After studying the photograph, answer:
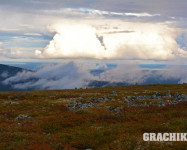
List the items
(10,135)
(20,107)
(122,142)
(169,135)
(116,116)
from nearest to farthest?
(122,142) < (169,135) < (10,135) < (116,116) < (20,107)

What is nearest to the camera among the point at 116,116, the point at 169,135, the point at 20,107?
the point at 169,135

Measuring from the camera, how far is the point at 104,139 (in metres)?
14.7

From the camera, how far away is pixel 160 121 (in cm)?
1928

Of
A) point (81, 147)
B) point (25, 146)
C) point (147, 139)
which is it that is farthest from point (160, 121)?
point (25, 146)

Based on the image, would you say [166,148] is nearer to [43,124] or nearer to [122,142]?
[122,142]

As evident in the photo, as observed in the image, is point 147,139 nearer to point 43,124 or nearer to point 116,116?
point 116,116

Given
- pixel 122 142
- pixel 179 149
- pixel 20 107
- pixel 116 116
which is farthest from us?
pixel 20 107

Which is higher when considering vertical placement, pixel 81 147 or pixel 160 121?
pixel 160 121

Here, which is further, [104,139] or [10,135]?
[10,135]

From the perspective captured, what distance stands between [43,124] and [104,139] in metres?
8.02

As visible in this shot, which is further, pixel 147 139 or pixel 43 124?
pixel 43 124

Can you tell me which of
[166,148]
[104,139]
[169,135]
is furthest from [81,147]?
[169,135]

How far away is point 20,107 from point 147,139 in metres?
26.5

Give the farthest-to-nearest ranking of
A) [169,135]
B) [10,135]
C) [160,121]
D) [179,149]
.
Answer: [160,121]
[10,135]
[169,135]
[179,149]
